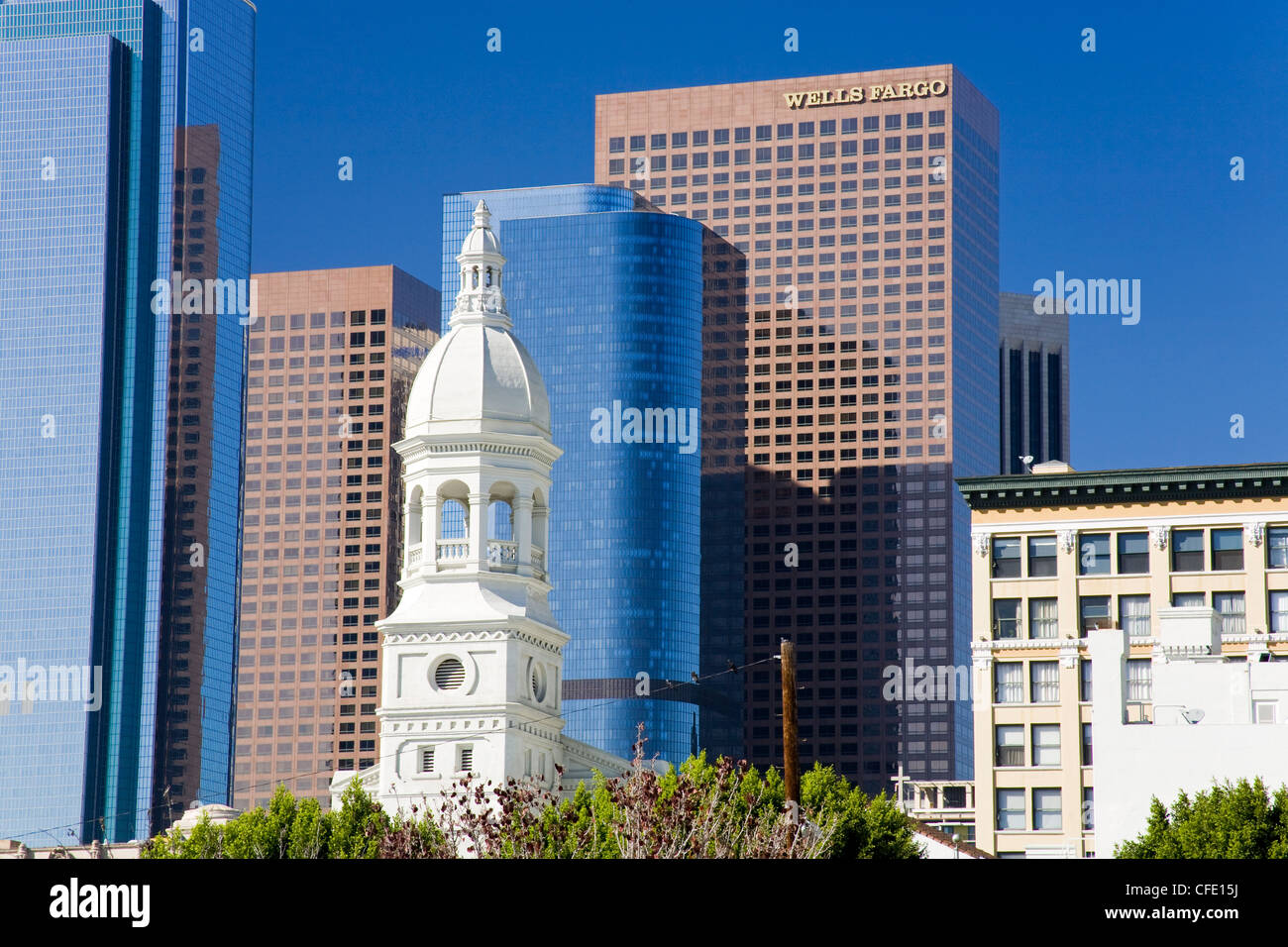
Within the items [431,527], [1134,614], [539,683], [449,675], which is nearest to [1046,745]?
[1134,614]

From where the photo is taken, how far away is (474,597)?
100625 mm

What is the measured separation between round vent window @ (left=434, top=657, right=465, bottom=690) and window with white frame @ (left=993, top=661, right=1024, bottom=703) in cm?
2703

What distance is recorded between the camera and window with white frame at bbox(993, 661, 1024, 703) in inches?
4348

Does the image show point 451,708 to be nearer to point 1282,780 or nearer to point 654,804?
point 1282,780

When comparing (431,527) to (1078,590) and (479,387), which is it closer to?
(479,387)

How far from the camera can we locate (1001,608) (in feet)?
367

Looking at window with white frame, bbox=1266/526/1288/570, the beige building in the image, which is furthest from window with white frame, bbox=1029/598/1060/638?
window with white frame, bbox=1266/526/1288/570

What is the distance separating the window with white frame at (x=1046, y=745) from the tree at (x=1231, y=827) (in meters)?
34.8

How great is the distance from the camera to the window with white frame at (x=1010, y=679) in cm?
11044

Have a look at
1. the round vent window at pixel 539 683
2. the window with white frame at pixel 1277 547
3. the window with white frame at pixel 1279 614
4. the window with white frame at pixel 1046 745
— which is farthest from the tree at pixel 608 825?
the window with white frame at pixel 1277 547

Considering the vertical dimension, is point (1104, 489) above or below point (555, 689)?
above

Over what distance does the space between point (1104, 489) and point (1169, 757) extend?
30.9 m
